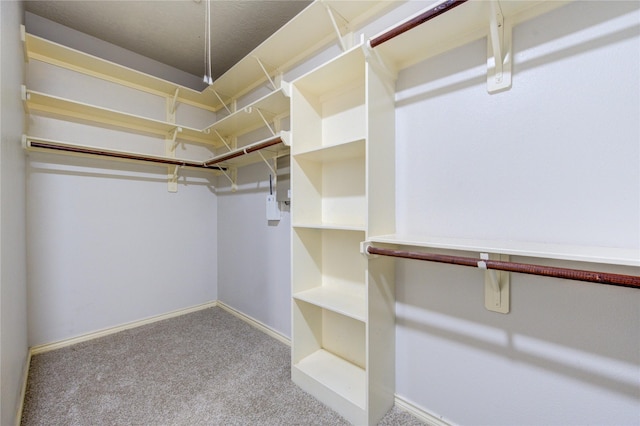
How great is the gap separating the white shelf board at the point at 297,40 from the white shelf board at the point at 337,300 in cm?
161


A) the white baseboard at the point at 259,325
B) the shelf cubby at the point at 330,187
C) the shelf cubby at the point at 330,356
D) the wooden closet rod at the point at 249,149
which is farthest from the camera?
the white baseboard at the point at 259,325

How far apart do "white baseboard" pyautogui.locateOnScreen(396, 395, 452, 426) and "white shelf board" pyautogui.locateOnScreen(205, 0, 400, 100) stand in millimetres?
2123

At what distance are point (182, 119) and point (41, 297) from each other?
1.86 meters

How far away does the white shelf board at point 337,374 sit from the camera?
1409 mm

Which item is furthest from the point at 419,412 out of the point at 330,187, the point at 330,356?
the point at 330,187

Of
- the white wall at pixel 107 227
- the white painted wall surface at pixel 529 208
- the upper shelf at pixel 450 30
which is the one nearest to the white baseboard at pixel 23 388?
the white wall at pixel 107 227

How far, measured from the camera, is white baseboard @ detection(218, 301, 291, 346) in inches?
83.7

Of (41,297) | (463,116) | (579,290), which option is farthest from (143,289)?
(579,290)

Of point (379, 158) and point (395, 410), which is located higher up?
point (379, 158)

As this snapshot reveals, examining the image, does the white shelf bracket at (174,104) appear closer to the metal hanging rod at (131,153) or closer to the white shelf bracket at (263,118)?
the metal hanging rod at (131,153)

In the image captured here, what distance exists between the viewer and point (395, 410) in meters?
1.43

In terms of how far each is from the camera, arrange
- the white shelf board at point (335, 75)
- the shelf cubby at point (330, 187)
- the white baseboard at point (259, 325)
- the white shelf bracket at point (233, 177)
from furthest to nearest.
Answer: the white shelf bracket at point (233, 177)
the white baseboard at point (259, 325)
the shelf cubby at point (330, 187)
the white shelf board at point (335, 75)

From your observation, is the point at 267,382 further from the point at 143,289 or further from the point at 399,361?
the point at 143,289

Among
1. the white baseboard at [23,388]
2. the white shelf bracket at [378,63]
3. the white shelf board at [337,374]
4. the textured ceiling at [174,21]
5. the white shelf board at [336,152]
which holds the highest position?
the textured ceiling at [174,21]
